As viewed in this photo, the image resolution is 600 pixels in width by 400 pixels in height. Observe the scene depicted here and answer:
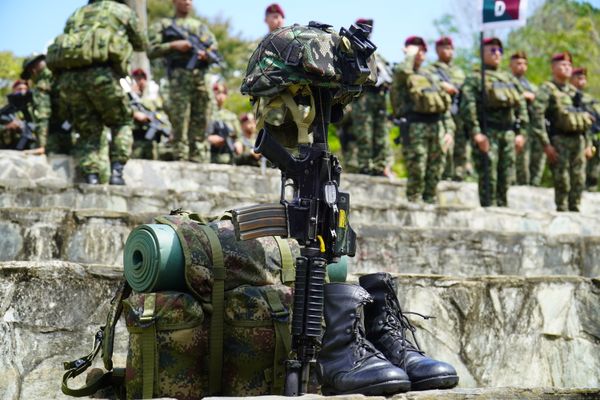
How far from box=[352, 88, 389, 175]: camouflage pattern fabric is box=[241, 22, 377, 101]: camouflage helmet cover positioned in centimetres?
954

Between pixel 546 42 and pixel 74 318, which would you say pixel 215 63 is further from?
pixel 546 42

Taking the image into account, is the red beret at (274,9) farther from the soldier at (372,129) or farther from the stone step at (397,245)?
the stone step at (397,245)

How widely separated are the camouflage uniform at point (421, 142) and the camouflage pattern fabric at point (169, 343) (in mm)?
7577

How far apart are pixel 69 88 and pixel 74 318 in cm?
447

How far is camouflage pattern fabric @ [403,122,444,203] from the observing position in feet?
34.9

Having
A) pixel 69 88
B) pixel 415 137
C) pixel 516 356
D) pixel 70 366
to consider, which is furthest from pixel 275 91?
pixel 415 137

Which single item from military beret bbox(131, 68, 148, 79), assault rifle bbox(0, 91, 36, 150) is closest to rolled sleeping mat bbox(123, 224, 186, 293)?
assault rifle bbox(0, 91, 36, 150)

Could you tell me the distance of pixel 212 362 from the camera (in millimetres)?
3305

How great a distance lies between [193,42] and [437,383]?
27.2 feet

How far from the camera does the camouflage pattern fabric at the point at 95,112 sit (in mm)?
7973

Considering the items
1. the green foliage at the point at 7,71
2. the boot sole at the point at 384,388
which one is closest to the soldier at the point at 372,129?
the boot sole at the point at 384,388

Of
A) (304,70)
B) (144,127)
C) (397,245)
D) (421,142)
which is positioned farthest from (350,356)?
(144,127)

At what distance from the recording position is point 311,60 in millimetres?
3242

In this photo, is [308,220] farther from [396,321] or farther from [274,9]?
[274,9]
